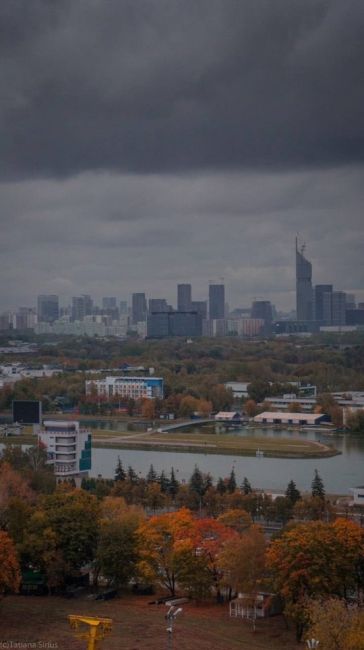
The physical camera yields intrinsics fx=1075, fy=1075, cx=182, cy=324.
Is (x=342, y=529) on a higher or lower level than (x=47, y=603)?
higher

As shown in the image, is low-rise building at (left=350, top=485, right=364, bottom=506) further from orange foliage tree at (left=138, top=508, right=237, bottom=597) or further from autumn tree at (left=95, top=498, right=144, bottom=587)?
autumn tree at (left=95, top=498, right=144, bottom=587)

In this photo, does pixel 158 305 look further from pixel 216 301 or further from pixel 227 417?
pixel 227 417

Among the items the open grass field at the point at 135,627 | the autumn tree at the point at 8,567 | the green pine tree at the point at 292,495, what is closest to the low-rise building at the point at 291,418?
the green pine tree at the point at 292,495

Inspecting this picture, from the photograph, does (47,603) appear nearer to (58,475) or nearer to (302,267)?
(58,475)

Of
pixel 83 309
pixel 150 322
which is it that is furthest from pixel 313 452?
pixel 83 309

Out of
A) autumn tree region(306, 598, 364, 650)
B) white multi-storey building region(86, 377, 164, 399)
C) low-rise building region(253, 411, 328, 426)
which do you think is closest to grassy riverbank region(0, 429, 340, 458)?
low-rise building region(253, 411, 328, 426)

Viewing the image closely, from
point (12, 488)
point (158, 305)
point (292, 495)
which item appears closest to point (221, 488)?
point (292, 495)
